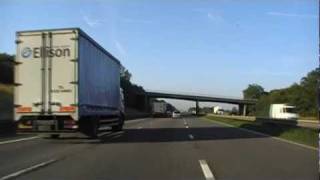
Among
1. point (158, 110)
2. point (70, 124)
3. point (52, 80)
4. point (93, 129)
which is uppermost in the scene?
point (52, 80)

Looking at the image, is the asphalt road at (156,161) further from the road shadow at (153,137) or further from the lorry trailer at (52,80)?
the road shadow at (153,137)

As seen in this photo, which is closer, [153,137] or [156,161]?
[156,161]

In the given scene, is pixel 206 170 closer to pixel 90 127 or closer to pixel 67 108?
pixel 67 108

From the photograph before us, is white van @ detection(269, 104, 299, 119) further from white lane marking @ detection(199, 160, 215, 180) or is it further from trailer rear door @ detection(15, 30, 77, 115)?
white lane marking @ detection(199, 160, 215, 180)

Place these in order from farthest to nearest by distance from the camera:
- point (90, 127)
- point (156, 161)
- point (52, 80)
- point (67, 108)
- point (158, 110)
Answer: point (158, 110) < point (90, 127) < point (52, 80) < point (67, 108) < point (156, 161)

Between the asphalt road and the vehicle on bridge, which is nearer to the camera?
the asphalt road

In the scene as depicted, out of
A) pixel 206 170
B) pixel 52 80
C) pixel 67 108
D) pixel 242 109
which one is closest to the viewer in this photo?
pixel 206 170

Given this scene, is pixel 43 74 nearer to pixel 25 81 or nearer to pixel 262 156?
pixel 25 81

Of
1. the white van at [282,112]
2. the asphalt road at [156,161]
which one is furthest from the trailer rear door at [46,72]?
the white van at [282,112]

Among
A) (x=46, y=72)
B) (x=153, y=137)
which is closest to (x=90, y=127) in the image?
(x=46, y=72)

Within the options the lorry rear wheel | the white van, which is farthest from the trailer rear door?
the white van

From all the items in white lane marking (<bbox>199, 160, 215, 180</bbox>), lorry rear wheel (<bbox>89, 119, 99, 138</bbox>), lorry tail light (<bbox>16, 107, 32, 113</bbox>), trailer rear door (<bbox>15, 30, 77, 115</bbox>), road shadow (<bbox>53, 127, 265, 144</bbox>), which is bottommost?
white lane marking (<bbox>199, 160, 215, 180</bbox>)

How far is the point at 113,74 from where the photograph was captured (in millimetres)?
31609

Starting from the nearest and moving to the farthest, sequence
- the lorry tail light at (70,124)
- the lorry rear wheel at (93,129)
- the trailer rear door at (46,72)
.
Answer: the trailer rear door at (46,72) → the lorry tail light at (70,124) → the lorry rear wheel at (93,129)
